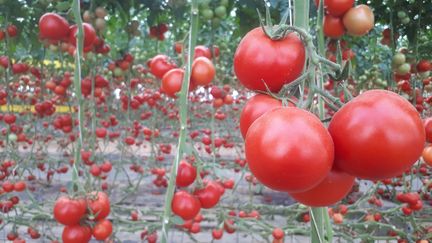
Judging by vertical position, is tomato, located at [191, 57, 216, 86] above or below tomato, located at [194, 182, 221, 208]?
above

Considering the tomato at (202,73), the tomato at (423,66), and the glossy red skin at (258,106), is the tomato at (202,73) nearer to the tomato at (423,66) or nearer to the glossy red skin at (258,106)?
the glossy red skin at (258,106)

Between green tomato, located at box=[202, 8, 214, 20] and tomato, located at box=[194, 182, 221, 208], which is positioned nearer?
tomato, located at box=[194, 182, 221, 208]

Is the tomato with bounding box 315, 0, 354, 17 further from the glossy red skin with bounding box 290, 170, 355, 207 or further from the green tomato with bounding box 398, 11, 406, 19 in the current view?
the green tomato with bounding box 398, 11, 406, 19

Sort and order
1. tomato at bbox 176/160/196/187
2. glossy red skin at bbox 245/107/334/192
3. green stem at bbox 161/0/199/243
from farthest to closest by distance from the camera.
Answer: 1. tomato at bbox 176/160/196/187
2. green stem at bbox 161/0/199/243
3. glossy red skin at bbox 245/107/334/192

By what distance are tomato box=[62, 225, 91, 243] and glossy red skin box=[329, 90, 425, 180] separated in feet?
2.85

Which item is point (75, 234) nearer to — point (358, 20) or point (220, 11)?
point (358, 20)

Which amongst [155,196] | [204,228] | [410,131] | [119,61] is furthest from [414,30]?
[155,196]

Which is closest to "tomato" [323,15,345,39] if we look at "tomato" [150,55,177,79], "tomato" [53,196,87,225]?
"tomato" [150,55,177,79]

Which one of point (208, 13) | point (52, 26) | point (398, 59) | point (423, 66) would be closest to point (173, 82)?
point (52, 26)

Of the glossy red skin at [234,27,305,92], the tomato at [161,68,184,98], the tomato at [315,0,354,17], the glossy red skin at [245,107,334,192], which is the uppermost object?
the tomato at [315,0,354,17]

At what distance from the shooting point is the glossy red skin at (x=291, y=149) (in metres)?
0.34

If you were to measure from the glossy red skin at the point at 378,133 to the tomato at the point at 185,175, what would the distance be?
0.99 m

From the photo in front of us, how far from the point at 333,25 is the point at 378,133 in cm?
67

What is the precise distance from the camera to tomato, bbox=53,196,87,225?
1020mm
